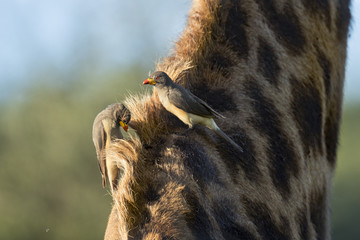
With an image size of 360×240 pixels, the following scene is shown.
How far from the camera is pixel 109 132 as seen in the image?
3.39 meters

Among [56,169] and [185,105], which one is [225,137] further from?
[56,169]

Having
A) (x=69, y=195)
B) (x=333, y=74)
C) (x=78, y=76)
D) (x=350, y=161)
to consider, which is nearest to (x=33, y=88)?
(x=78, y=76)

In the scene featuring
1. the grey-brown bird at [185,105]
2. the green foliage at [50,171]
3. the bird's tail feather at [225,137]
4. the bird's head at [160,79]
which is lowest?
the bird's tail feather at [225,137]

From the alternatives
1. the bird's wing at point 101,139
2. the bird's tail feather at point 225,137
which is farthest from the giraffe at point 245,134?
the bird's wing at point 101,139

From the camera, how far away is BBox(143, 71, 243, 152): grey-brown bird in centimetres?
327

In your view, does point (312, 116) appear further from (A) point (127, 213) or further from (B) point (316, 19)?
(A) point (127, 213)

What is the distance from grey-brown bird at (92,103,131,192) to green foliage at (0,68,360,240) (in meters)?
14.8

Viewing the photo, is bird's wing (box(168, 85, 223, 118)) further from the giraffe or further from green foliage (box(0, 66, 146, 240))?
green foliage (box(0, 66, 146, 240))

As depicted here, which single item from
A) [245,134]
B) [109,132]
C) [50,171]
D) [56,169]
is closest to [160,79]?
[109,132]

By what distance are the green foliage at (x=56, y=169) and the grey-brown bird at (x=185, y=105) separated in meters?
14.8

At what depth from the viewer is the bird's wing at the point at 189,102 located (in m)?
3.25

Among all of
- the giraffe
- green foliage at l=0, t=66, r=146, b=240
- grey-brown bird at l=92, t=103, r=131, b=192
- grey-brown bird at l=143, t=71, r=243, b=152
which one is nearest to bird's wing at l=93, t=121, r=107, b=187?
grey-brown bird at l=92, t=103, r=131, b=192

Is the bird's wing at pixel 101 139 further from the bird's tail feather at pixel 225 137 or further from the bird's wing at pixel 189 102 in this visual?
the bird's tail feather at pixel 225 137

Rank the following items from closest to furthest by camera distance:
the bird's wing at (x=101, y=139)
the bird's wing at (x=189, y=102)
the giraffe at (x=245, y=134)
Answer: the giraffe at (x=245, y=134) < the bird's wing at (x=189, y=102) < the bird's wing at (x=101, y=139)
